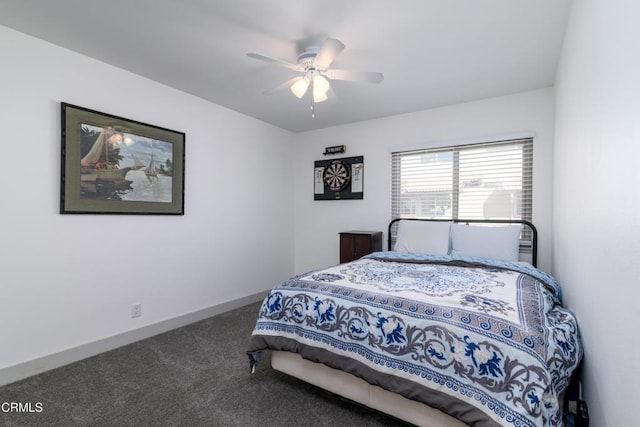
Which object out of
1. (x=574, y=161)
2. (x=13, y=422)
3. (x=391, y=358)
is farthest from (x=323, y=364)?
(x=574, y=161)

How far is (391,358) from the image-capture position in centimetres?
152

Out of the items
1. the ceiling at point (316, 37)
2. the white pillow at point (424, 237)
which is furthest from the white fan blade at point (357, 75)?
the white pillow at point (424, 237)

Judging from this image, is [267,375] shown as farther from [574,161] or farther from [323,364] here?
[574,161]

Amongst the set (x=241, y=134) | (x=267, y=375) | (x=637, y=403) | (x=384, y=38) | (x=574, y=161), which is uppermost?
(x=384, y=38)

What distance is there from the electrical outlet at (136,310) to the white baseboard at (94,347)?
133 mm

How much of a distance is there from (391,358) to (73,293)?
251cm

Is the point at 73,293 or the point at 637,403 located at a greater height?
the point at 637,403

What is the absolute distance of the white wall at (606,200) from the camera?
84cm

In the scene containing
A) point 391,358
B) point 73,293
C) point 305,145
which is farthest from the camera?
point 305,145

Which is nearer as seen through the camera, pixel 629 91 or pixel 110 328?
pixel 629 91

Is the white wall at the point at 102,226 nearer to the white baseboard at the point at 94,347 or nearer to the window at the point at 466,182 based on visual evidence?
the white baseboard at the point at 94,347

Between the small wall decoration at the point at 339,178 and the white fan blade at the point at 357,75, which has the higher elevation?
the white fan blade at the point at 357,75

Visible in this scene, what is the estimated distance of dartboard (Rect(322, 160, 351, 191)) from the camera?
13.6 ft

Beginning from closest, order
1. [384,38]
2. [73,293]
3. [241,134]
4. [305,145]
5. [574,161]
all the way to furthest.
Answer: [574,161] < [384,38] < [73,293] < [241,134] < [305,145]
